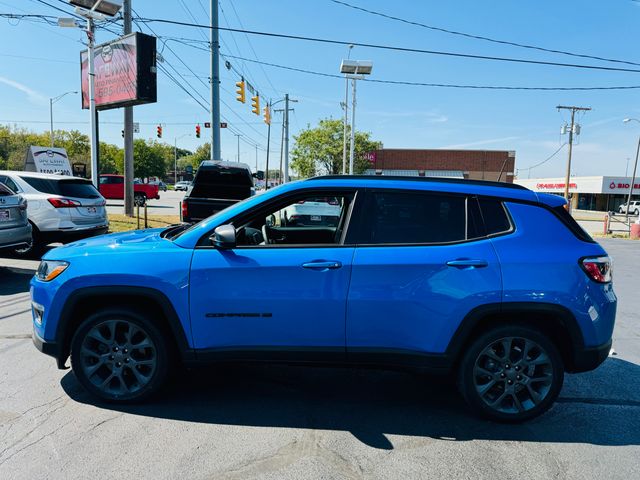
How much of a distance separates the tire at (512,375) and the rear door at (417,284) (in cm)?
32

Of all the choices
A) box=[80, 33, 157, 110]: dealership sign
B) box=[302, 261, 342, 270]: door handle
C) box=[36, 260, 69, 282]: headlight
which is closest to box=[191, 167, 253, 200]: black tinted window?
box=[80, 33, 157, 110]: dealership sign

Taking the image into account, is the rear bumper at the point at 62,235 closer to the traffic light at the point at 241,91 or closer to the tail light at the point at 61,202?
the tail light at the point at 61,202

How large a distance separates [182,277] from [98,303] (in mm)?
766

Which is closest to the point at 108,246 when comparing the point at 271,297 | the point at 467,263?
the point at 271,297

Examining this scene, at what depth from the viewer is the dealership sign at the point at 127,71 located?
1661cm

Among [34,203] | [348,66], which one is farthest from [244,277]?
[348,66]

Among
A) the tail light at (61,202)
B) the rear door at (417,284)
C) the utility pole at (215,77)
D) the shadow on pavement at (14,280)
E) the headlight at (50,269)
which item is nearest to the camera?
the rear door at (417,284)

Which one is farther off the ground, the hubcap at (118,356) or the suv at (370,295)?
the suv at (370,295)

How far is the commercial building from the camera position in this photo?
57844 millimetres

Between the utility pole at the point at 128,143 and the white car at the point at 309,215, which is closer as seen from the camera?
the white car at the point at 309,215

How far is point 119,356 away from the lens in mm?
3404

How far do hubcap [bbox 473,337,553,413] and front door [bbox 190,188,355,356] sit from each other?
109cm

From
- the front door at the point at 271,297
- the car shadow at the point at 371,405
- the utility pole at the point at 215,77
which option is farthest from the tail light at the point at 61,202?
the utility pole at the point at 215,77

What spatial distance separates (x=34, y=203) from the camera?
877cm
